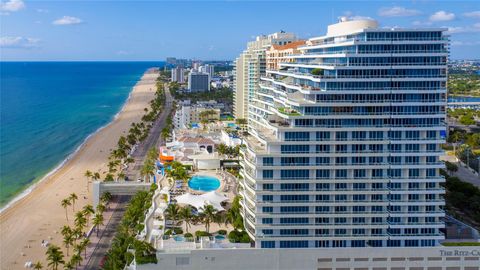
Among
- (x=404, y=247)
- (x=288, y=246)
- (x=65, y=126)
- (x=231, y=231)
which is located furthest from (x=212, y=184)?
(x=65, y=126)

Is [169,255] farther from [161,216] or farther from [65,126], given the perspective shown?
[65,126]

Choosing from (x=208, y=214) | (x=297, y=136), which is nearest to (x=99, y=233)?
(x=208, y=214)

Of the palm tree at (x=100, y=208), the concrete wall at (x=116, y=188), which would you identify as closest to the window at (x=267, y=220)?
the palm tree at (x=100, y=208)

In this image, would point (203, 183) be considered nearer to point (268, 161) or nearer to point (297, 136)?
point (268, 161)

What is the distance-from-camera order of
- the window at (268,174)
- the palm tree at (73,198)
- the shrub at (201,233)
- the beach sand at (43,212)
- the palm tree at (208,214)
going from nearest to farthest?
1. the window at (268,174)
2. the shrub at (201,233)
3. the palm tree at (208,214)
4. the beach sand at (43,212)
5. the palm tree at (73,198)

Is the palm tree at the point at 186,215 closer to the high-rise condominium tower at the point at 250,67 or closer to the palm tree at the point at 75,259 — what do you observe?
the palm tree at the point at 75,259

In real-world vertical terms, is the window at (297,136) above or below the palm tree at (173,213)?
above
